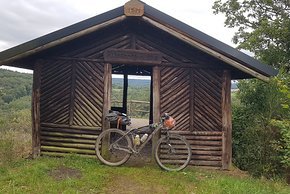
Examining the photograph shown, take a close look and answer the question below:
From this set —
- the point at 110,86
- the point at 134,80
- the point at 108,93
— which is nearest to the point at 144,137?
the point at 108,93

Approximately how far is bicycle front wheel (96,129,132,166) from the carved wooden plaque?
1.87 m

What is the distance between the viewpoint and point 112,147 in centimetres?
820

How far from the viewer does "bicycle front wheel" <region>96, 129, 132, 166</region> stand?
8.12 meters

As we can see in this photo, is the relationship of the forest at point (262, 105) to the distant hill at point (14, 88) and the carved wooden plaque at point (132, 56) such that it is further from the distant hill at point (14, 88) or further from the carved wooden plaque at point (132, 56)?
the distant hill at point (14, 88)

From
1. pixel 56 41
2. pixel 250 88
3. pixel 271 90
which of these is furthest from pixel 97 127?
pixel 250 88

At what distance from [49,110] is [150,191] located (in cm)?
394

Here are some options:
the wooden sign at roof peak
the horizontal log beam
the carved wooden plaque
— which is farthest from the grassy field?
the wooden sign at roof peak

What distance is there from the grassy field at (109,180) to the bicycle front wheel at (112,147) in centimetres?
23

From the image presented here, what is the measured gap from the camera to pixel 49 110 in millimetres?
8984

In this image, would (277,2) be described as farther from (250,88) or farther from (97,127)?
(97,127)

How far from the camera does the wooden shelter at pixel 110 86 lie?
29.0ft

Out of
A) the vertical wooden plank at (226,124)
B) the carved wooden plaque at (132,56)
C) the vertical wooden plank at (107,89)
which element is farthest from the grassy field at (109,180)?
the carved wooden plaque at (132,56)

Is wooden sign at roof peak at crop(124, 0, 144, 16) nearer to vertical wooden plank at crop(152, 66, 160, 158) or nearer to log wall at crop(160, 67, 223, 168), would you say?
vertical wooden plank at crop(152, 66, 160, 158)

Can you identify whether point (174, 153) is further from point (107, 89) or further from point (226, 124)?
point (107, 89)
